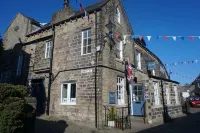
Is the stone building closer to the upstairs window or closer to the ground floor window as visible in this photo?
the ground floor window

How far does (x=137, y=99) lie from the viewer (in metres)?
13.1

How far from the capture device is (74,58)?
11.7m

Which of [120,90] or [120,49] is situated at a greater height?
[120,49]

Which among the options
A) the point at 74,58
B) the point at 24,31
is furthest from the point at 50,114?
the point at 24,31

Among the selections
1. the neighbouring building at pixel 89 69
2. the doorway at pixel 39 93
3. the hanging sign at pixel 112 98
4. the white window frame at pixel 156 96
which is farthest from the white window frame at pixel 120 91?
the doorway at pixel 39 93

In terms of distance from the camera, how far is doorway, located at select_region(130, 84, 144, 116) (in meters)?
12.4

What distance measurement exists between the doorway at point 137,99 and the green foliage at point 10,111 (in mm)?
8775

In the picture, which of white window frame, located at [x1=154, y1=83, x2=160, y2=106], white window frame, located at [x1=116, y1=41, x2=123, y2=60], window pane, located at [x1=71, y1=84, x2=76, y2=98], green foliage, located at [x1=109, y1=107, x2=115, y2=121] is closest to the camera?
green foliage, located at [x1=109, y1=107, x2=115, y2=121]

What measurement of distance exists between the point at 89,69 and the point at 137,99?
16.8ft

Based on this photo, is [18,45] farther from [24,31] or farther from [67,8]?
[67,8]

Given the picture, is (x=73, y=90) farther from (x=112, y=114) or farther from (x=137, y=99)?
(x=137, y=99)

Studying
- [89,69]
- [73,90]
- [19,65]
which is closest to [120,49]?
[89,69]

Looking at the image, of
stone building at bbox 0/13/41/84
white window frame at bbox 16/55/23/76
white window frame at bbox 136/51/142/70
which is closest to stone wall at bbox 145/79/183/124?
white window frame at bbox 136/51/142/70

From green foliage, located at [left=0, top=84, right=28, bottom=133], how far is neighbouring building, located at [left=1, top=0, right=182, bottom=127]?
486 centimetres
